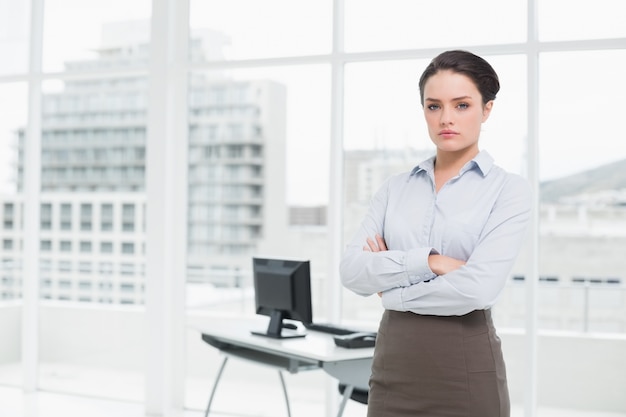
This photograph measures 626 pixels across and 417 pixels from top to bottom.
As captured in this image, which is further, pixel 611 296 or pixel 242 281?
pixel 242 281

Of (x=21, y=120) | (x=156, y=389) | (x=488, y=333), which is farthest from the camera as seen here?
(x=21, y=120)

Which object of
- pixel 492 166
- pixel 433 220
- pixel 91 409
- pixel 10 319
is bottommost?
pixel 91 409

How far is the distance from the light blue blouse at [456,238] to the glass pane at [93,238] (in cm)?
400

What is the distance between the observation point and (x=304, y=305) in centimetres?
373

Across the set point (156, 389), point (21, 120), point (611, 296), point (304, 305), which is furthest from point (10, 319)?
point (611, 296)

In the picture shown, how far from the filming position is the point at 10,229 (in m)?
6.50

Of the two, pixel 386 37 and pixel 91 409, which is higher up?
pixel 386 37

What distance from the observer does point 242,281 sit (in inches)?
213

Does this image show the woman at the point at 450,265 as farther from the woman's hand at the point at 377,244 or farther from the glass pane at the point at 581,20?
the glass pane at the point at 581,20

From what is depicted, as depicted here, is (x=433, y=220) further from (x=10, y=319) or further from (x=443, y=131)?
(x=10, y=319)

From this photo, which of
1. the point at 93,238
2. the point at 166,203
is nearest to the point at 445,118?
Result: the point at 166,203

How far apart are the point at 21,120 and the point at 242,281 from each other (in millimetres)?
2363

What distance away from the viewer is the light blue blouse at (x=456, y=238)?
5.87ft

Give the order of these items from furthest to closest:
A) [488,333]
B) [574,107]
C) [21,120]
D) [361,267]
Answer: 1. [21,120]
2. [574,107]
3. [361,267]
4. [488,333]
